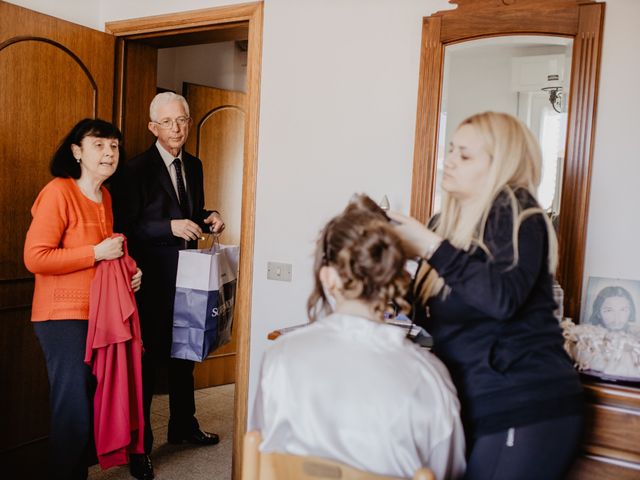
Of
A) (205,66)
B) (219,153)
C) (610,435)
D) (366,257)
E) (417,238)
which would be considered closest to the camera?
(366,257)

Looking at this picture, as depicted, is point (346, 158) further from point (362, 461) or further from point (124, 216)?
point (362, 461)

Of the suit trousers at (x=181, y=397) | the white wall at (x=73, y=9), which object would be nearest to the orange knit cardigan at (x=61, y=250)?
the suit trousers at (x=181, y=397)

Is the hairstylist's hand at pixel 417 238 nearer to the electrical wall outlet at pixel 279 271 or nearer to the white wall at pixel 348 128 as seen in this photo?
the white wall at pixel 348 128

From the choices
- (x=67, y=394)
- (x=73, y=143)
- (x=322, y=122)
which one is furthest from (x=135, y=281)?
(x=322, y=122)

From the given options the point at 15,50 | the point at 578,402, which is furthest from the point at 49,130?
the point at 578,402

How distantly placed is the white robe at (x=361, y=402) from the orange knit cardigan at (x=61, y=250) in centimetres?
129

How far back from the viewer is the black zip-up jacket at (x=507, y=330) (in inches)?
52.8

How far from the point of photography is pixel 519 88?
221 centimetres

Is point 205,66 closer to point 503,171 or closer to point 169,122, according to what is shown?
point 169,122

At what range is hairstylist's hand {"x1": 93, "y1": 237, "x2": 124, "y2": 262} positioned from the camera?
7.77 ft

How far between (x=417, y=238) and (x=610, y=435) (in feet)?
2.73

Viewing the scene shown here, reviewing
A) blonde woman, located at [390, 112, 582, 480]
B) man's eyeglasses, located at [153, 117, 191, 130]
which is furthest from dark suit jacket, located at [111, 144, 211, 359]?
blonde woman, located at [390, 112, 582, 480]

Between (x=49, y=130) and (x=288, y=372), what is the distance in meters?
2.07

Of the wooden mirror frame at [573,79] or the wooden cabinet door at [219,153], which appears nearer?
the wooden mirror frame at [573,79]
